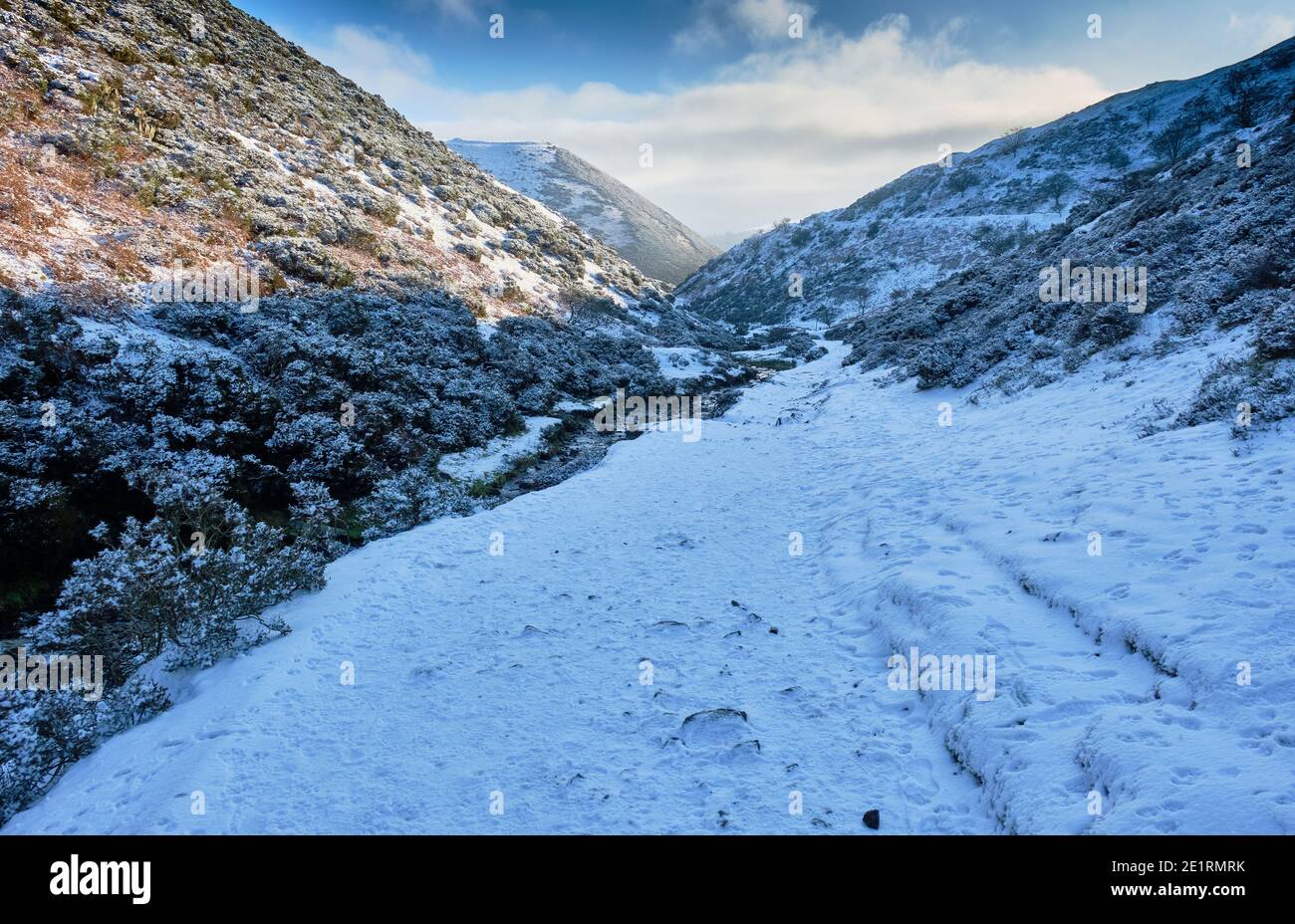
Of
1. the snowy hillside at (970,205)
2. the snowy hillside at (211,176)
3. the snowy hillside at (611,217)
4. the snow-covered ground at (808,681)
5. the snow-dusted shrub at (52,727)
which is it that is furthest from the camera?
the snowy hillside at (611,217)

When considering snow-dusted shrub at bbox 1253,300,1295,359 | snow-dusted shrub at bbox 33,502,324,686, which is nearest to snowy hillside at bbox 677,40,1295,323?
snow-dusted shrub at bbox 1253,300,1295,359

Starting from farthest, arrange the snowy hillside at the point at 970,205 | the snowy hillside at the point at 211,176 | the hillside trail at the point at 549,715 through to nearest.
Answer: the snowy hillside at the point at 970,205 < the snowy hillside at the point at 211,176 < the hillside trail at the point at 549,715

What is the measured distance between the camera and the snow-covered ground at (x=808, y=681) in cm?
526

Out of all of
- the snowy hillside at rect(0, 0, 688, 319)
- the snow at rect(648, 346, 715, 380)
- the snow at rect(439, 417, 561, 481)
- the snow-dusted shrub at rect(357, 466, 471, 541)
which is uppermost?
the snowy hillside at rect(0, 0, 688, 319)

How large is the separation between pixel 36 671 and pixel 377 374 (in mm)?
14976

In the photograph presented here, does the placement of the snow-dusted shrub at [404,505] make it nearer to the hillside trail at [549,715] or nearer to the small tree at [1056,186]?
the hillside trail at [549,715]

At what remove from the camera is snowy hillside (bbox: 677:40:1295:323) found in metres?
77.1

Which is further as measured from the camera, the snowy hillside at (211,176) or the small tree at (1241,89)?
the small tree at (1241,89)

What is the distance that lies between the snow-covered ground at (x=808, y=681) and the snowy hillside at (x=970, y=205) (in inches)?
2494

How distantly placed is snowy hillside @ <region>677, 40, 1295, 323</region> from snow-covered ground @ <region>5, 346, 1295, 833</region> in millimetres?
63351

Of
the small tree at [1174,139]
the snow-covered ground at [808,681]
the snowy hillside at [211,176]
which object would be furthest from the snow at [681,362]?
the small tree at [1174,139]

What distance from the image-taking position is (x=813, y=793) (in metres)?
5.72

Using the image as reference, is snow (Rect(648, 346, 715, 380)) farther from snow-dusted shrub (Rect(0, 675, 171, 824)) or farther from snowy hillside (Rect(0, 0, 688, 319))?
snow-dusted shrub (Rect(0, 675, 171, 824))
